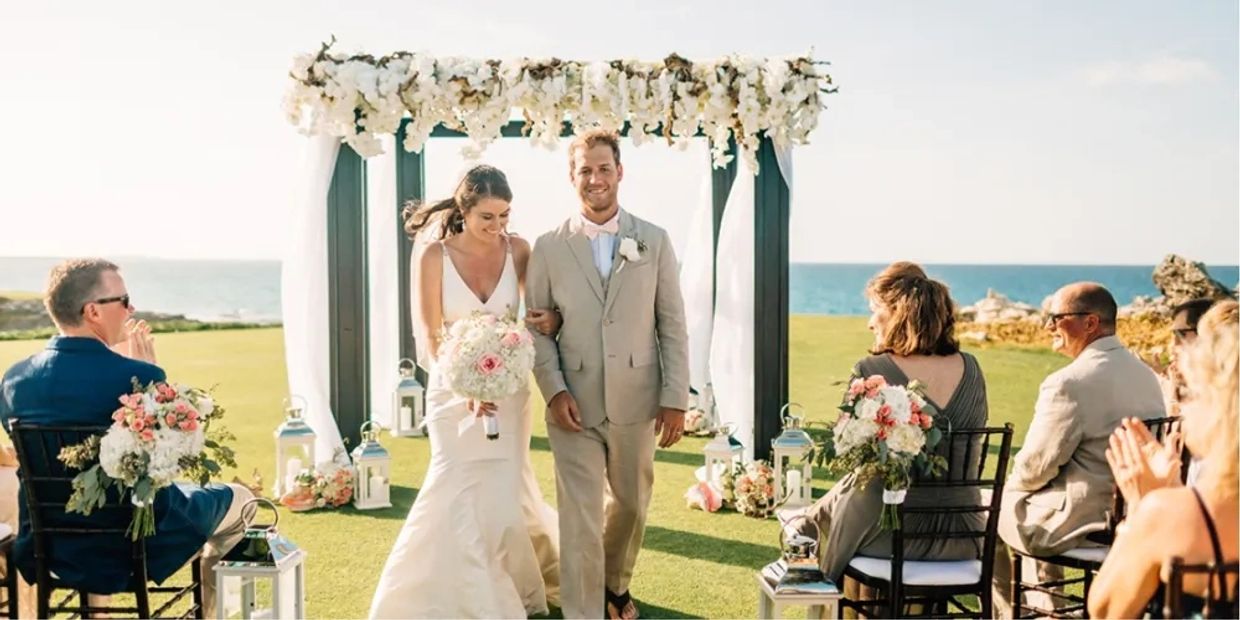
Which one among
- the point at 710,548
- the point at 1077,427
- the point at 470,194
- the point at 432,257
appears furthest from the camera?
the point at 710,548

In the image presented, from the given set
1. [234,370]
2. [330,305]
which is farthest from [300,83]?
[234,370]

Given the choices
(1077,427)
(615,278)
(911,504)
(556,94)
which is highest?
(556,94)

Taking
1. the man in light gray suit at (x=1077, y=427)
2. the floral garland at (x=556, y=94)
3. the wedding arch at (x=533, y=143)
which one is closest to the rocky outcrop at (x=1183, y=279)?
the wedding arch at (x=533, y=143)

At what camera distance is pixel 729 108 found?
6.53 m

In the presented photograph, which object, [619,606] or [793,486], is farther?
[793,486]

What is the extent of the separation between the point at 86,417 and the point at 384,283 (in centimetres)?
552

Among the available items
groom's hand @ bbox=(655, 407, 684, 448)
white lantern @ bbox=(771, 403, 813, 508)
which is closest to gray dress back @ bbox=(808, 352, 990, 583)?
groom's hand @ bbox=(655, 407, 684, 448)

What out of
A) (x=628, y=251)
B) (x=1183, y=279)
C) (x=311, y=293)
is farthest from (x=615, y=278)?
(x=1183, y=279)

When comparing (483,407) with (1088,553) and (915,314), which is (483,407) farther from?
(1088,553)

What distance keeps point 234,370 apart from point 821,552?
61.3 ft

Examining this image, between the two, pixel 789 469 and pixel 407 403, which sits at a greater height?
pixel 407 403

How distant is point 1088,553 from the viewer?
4.00 m

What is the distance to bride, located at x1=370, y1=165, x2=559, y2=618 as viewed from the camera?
→ 4484mm

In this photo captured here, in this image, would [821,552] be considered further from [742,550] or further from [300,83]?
[300,83]
